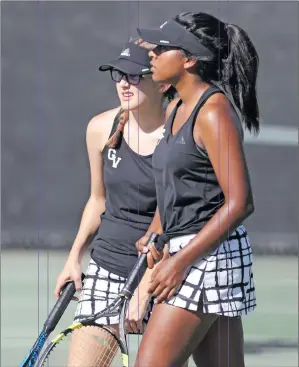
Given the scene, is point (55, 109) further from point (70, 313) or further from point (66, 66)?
point (70, 313)

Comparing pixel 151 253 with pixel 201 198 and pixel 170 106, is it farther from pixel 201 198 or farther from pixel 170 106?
pixel 170 106

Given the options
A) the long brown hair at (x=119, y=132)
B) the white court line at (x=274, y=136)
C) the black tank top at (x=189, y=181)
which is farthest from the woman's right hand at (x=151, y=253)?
the white court line at (x=274, y=136)

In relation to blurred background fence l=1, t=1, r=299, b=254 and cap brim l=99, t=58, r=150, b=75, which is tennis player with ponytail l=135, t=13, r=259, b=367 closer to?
cap brim l=99, t=58, r=150, b=75

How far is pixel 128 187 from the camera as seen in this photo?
15.7ft

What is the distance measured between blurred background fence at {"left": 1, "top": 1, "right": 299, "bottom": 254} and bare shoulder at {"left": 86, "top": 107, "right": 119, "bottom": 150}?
21.9ft

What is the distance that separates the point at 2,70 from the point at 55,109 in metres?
0.57

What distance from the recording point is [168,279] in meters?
4.20

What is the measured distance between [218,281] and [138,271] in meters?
0.33

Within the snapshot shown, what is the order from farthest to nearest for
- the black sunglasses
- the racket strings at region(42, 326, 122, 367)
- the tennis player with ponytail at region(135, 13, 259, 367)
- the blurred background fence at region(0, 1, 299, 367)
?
the blurred background fence at region(0, 1, 299, 367) → the racket strings at region(42, 326, 122, 367) → the black sunglasses → the tennis player with ponytail at region(135, 13, 259, 367)

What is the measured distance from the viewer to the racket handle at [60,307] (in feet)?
15.7

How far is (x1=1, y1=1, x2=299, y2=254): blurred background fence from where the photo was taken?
11.8 m

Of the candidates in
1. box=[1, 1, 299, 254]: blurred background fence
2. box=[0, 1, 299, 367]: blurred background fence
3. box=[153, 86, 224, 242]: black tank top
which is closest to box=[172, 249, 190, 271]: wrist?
box=[153, 86, 224, 242]: black tank top

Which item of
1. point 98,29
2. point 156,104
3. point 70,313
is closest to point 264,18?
point 98,29

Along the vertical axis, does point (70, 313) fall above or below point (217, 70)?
below
